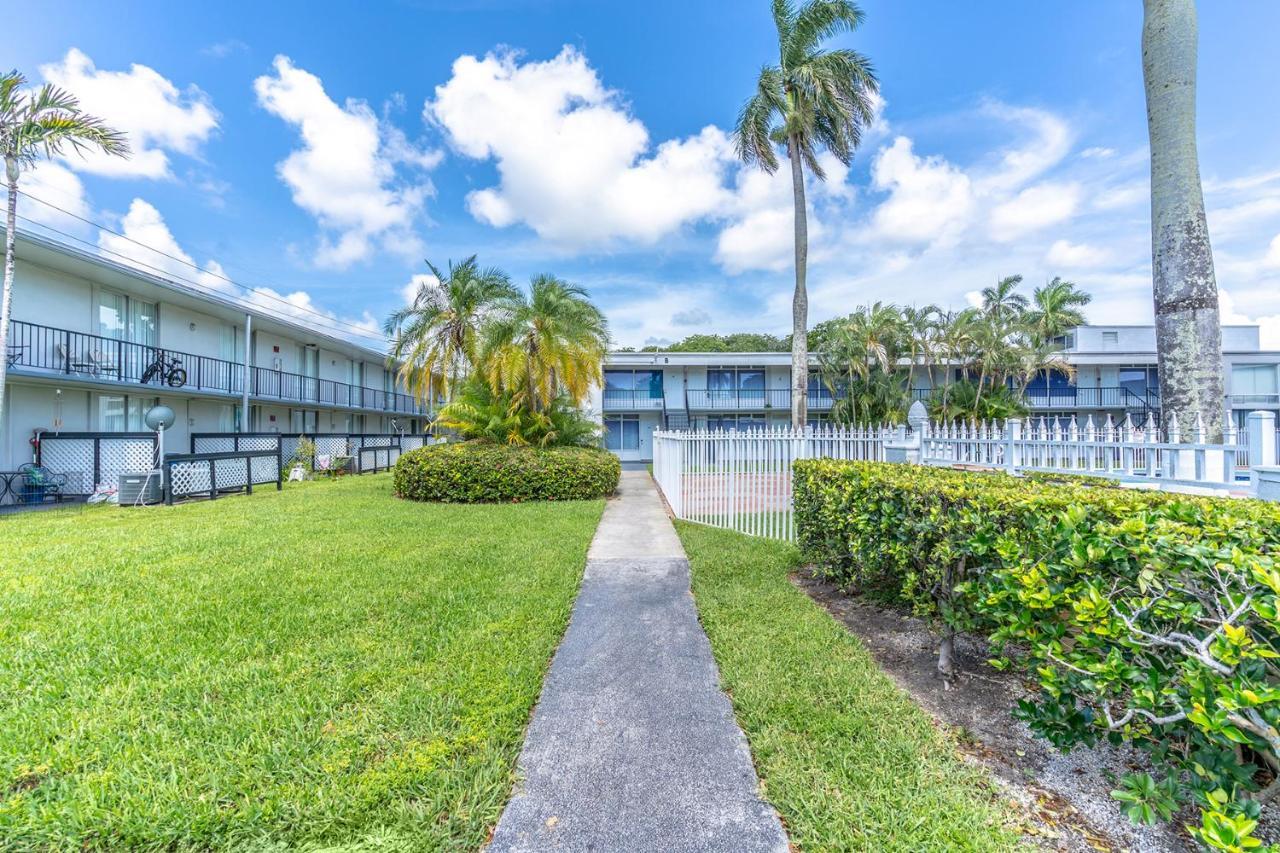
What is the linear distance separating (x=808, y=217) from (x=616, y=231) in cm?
986

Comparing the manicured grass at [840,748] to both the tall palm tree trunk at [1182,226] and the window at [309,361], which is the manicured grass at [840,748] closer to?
the tall palm tree trunk at [1182,226]

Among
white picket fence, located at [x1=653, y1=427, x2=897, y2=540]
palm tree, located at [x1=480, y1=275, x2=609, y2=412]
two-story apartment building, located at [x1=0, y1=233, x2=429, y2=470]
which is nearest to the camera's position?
white picket fence, located at [x1=653, y1=427, x2=897, y2=540]

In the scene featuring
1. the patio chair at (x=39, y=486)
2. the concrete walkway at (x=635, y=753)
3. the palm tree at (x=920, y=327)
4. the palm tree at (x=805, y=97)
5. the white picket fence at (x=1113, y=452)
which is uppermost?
the palm tree at (x=805, y=97)

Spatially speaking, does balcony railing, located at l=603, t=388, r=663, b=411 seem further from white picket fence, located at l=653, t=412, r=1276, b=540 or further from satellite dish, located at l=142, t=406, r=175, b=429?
satellite dish, located at l=142, t=406, r=175, b=429

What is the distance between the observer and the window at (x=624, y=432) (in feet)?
85.4

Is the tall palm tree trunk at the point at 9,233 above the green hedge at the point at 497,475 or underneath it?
above

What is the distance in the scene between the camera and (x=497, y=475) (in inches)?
449

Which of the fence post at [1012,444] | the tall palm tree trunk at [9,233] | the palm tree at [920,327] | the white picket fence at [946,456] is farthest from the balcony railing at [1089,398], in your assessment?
the tall palm tree trunk at [9,233]

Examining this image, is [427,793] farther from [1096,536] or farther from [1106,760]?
[1106,760]

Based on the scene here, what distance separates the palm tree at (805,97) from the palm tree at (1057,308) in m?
16.2

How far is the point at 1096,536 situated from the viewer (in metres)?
2.09

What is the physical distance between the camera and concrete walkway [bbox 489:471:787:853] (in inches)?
80.4

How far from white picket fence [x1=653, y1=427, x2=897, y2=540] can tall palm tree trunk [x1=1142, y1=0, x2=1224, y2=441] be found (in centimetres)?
324

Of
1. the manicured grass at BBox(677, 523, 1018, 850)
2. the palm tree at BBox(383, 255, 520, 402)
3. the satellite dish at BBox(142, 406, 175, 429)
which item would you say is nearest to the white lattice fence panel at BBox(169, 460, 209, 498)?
the satellite dish at BBox(142, 406, 175, 429)
